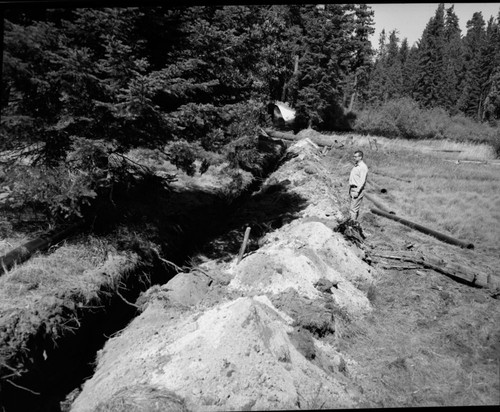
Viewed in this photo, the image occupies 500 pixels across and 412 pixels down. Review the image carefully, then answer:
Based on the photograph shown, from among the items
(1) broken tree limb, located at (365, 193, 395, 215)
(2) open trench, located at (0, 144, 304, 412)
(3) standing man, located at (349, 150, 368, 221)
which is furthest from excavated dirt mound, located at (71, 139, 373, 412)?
(1) broken tree limb, located at (365, 193, 395, 215)

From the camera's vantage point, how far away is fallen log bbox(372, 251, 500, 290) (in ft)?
22.1

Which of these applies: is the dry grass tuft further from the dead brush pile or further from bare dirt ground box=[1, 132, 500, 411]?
bare dirt ground box=[1, 132, 500, 411]

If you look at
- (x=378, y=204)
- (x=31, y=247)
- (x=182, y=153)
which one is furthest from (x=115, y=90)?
(x=378, y=204)

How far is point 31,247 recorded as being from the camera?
5.86 m

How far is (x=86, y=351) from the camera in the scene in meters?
5.67

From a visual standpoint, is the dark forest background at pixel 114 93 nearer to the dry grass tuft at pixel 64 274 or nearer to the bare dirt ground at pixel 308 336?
the dry grass tuft at pixel 64 274

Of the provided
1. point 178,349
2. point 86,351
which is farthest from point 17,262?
point 178,349

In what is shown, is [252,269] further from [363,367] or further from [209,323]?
[363,367]

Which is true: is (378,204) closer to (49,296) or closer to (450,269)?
(450,269)

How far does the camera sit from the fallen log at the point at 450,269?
672 cm

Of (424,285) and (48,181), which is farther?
(424,285)

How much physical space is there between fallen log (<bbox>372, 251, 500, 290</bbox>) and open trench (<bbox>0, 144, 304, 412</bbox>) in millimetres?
3502

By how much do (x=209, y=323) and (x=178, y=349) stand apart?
56cm

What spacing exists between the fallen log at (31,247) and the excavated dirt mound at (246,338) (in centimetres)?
200
